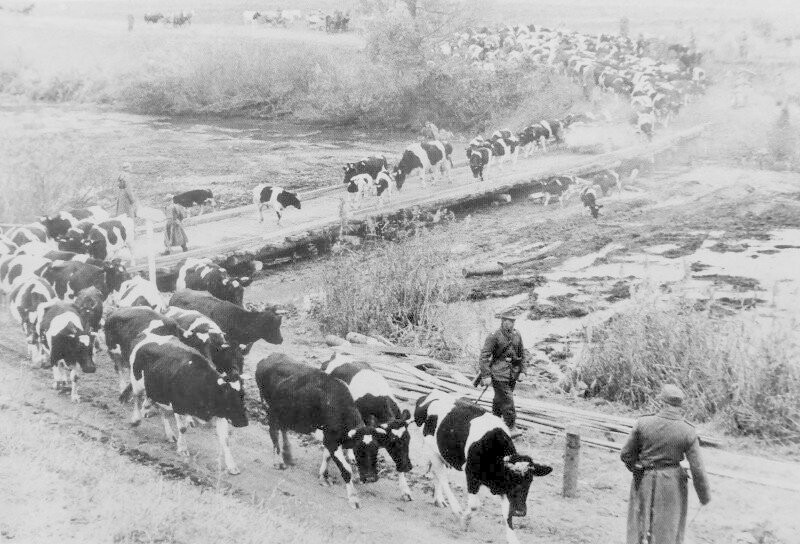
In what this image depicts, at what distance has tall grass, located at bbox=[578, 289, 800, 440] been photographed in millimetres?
8820

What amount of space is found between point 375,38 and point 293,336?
1930 cm

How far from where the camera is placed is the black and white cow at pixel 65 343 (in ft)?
28.9

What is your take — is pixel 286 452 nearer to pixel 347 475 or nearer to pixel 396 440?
pixel 347 475

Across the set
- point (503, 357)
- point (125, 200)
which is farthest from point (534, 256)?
point (503, 357)

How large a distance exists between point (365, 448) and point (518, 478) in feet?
4.48

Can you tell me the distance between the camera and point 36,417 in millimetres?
8008

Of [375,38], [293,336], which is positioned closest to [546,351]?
[293,336]

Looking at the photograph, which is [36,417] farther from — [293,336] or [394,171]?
[394,171]

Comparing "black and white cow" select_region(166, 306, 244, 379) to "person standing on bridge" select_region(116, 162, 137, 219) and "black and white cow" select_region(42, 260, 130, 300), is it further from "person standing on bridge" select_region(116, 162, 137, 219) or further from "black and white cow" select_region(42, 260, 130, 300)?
"person standing on bridge" select_region(116, 162, 137, 219)

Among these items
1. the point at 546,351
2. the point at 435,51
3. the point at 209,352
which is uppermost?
the point at 435,51

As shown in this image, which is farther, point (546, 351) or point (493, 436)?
point (546, 351)

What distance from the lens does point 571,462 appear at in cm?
739

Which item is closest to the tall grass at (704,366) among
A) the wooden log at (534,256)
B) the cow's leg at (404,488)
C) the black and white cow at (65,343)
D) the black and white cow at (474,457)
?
the black and white cow at (474,457)

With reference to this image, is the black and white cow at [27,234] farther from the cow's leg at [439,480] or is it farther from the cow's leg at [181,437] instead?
the cow's leg at [439,480]
